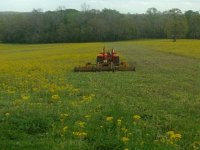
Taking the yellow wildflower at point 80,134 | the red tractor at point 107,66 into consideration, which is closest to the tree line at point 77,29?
the red tractor at point 107,66

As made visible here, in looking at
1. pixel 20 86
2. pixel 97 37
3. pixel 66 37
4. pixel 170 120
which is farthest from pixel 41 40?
pixel 170 120

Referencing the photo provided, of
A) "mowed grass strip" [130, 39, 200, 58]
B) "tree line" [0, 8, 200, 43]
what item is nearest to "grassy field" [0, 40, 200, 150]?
"mowed grass strip" [130, 39, 200, 58]

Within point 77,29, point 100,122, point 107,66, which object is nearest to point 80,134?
point 100,122

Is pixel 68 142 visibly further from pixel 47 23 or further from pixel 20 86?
pixel 47 23

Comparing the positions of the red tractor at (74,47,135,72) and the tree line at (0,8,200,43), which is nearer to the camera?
the red tractor at (74,47,135,72)

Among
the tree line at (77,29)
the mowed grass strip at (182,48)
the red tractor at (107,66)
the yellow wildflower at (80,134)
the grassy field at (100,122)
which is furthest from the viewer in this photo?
the tree line at (77,29)

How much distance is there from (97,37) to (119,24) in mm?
11674

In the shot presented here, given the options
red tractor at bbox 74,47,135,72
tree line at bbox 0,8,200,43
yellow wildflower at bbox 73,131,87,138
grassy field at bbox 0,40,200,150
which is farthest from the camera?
tree line at bbox 0,8,200,43

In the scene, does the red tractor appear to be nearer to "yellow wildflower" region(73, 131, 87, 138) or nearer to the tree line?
"yellow wildflower" region(73, 131, 87, 138)

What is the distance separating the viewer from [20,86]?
18594 millimetres

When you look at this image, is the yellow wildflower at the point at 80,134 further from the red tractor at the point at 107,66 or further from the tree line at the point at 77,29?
the tree line at the point at 77,29

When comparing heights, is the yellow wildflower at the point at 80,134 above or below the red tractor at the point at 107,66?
above

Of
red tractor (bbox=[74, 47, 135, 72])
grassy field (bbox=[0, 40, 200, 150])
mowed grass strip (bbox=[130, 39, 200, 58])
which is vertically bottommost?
mowed grass strip (bbox=[130, 39, 200, 58])

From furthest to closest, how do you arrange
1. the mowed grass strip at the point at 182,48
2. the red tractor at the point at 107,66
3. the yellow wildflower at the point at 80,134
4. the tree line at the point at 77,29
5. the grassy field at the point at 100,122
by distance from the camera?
the tree line at the point at 77,29
the mowed grass strip at the point at 182,48
the red tractor at the point at 107,66
the yellow wildflower at the point at 80,134
the grassy field at the point at 100,122
